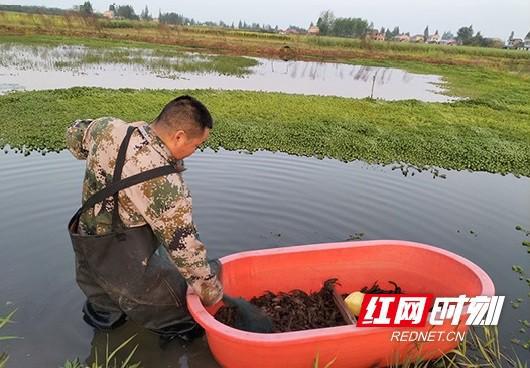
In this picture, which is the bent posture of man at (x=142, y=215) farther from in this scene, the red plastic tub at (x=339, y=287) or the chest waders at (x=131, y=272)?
the red plastic tub at (x=339, y=287)

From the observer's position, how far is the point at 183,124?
2.46 metres

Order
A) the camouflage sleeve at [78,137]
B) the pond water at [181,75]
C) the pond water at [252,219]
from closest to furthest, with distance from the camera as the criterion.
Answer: the camouflage sleeve at [78,137], the pond water at [252,219], the pond water at [181,75]

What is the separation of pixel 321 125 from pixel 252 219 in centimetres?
441

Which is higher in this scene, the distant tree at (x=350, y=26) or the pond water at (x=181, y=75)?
the distant tree at (x=350, y=26)

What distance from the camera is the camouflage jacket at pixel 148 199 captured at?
2395mm

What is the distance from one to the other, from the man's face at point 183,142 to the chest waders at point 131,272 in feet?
0.47

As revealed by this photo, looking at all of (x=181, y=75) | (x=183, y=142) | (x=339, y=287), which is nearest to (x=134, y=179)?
(x=183, y=142)

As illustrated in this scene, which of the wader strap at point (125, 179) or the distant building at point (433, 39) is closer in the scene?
the wader strap at point (125, 179)

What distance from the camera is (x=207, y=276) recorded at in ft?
8.59

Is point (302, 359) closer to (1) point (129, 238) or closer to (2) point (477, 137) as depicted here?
(1) point (129, 238)

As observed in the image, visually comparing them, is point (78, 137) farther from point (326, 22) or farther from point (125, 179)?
point (326, 22)

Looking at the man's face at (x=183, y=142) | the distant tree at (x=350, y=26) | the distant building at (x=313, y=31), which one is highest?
the distant tree at (x=350, y=26)

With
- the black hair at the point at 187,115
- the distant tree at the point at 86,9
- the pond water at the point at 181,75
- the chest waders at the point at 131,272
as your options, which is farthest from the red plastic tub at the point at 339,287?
the distant tree at the point at 86,9

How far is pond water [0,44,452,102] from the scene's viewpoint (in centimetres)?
1402
